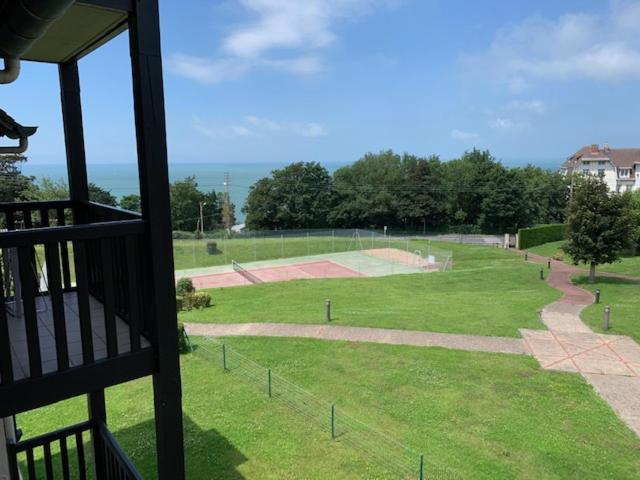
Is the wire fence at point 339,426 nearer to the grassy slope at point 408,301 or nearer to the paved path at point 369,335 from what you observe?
the paved path at point 369,335

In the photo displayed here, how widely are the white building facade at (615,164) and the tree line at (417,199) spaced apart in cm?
1135

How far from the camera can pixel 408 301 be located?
2038cm

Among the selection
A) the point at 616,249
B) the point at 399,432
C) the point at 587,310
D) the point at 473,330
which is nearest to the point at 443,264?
the point at 616,249

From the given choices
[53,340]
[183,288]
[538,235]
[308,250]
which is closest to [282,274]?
[308,250]

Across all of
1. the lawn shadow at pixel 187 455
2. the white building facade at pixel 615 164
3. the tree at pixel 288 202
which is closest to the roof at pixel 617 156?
the white building facade at pixel 615 164

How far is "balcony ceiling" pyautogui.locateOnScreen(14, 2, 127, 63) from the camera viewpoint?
11.5 feet

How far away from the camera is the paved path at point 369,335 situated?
1338cm

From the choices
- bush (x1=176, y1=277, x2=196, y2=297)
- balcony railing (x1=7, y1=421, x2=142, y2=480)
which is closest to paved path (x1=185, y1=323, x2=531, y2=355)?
bush (x1=176, y1=277, x2=196, y2=297)

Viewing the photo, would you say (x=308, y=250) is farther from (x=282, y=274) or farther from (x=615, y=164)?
(x=615, y=164)

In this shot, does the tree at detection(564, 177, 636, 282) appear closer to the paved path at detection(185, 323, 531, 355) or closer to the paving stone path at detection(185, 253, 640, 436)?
the paving stone path at detection(185, 253, 640, 436)

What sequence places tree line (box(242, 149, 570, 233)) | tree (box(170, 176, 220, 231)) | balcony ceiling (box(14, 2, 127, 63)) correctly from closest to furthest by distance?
1. balcony ceiling (box(14, 2, 127, 63))
2. tree line (box(242, 149, 570, 233))
3. tree (box(170, 176, 220, 231))

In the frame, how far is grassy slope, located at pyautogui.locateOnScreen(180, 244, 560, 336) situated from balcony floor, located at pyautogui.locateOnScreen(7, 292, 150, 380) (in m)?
11.2

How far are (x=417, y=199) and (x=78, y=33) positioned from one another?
60.1 metres

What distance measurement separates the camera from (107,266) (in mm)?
3543
